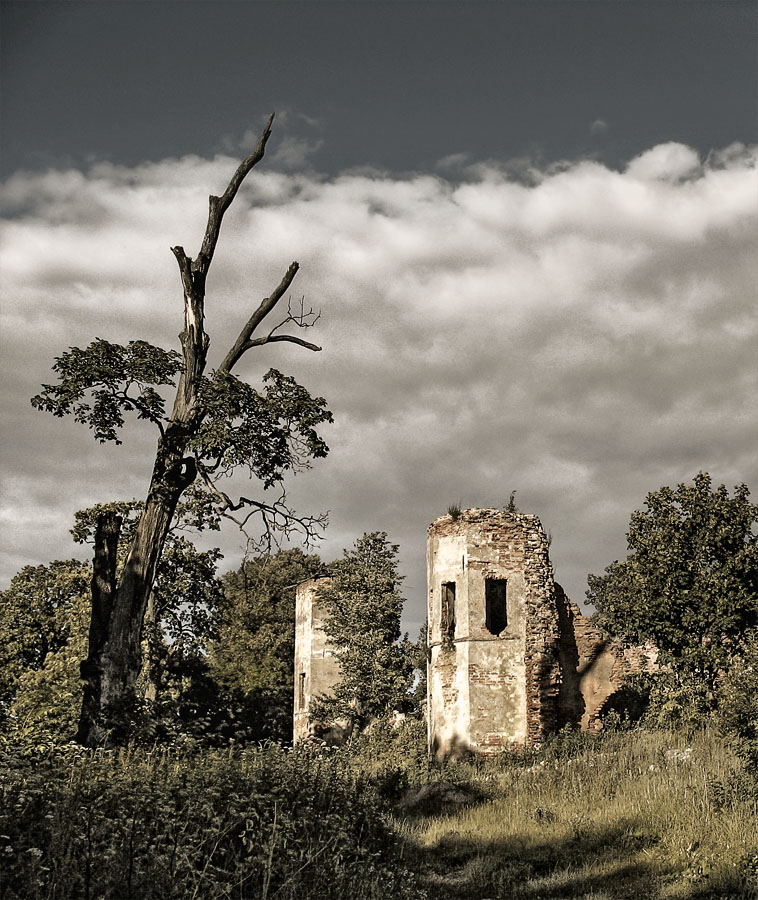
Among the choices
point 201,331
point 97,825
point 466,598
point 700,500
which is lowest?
point 97,825

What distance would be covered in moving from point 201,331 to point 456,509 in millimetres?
10578

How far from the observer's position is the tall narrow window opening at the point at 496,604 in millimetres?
24188

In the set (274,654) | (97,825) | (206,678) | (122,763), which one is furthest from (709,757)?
(206,678)

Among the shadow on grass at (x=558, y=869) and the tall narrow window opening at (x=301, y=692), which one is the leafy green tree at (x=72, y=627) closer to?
the tall narrow window opening at (x=301, y=692)

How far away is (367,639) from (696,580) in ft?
41.7

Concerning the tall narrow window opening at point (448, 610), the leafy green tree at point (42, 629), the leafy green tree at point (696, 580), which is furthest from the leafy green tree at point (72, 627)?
the leafy green tree at point (696, 580)

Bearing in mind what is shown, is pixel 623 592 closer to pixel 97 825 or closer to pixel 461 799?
pixel 461 799

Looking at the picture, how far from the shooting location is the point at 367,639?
97.0 ft

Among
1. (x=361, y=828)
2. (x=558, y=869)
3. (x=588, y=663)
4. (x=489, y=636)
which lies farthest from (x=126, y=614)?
(x=588, y=663)

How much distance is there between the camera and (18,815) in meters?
6.58

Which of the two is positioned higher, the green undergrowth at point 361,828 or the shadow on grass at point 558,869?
the green undergrowth at point 361,828

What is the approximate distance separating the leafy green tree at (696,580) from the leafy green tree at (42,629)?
58.0 feet

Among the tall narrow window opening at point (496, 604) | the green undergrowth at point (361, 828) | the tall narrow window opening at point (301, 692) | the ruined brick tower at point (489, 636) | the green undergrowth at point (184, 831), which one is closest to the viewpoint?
the green undergrowth at point (184, 831)

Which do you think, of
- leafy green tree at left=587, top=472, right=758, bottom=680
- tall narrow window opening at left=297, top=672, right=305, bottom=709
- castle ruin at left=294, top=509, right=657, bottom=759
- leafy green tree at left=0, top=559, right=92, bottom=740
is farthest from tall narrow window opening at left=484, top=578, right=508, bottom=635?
leafy green tree at left=0, top=559, right=92, bottom=740
